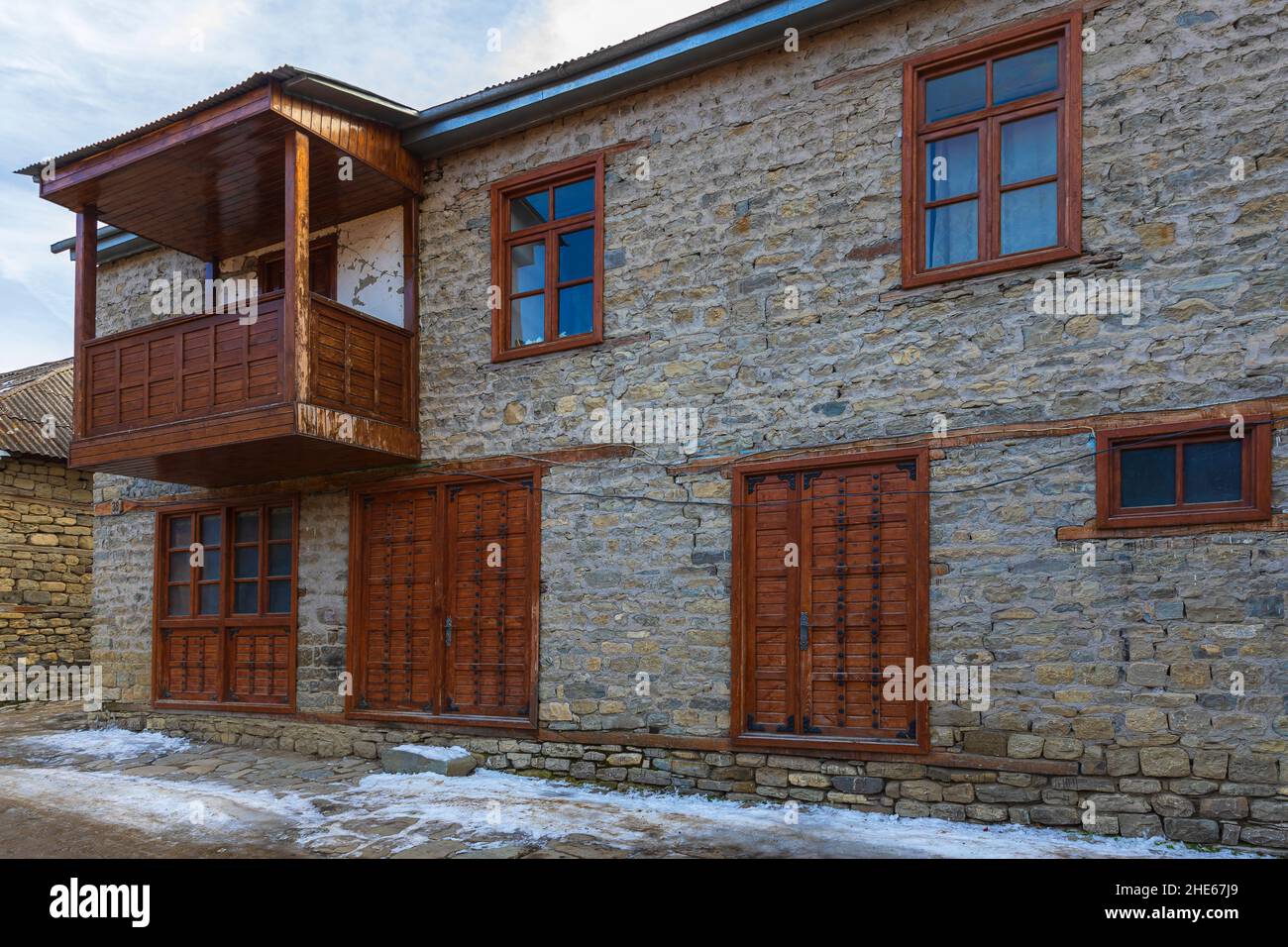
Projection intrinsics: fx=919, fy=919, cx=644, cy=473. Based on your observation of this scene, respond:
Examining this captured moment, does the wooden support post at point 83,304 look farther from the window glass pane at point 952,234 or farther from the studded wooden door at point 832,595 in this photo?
the window glass pane at point 952,234

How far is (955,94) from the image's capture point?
22.2 feet

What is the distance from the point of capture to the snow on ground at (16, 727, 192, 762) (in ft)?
31.8

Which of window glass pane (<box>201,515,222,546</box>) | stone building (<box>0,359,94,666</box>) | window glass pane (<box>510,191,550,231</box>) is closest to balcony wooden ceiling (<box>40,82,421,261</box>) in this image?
window glass pane (<box>510,191,550,231</box>)

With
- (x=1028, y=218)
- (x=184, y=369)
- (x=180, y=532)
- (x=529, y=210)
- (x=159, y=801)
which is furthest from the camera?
(x=180, y=532)

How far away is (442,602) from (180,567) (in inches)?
162

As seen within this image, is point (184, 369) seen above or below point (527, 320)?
below

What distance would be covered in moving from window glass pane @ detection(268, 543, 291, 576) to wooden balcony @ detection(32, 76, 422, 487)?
765 millimetres

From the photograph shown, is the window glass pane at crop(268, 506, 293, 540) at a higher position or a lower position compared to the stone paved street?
higher

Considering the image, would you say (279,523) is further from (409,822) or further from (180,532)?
(409,822)

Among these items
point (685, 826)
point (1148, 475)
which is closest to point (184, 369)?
point (685, 826)

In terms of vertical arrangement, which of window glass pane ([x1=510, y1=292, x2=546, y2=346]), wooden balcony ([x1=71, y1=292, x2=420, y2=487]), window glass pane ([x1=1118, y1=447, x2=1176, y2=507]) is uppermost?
window glass pane ([x1=510, y1=292, x2=546, y2=346])

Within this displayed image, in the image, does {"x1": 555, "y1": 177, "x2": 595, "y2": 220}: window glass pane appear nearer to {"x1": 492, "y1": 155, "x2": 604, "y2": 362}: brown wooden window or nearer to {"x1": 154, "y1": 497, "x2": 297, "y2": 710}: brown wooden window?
{"x1": 492, "y1": 155, "x2": 604, "y2": 362}: brown wooden window

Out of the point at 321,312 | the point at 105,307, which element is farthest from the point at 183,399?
the point at 105,307
